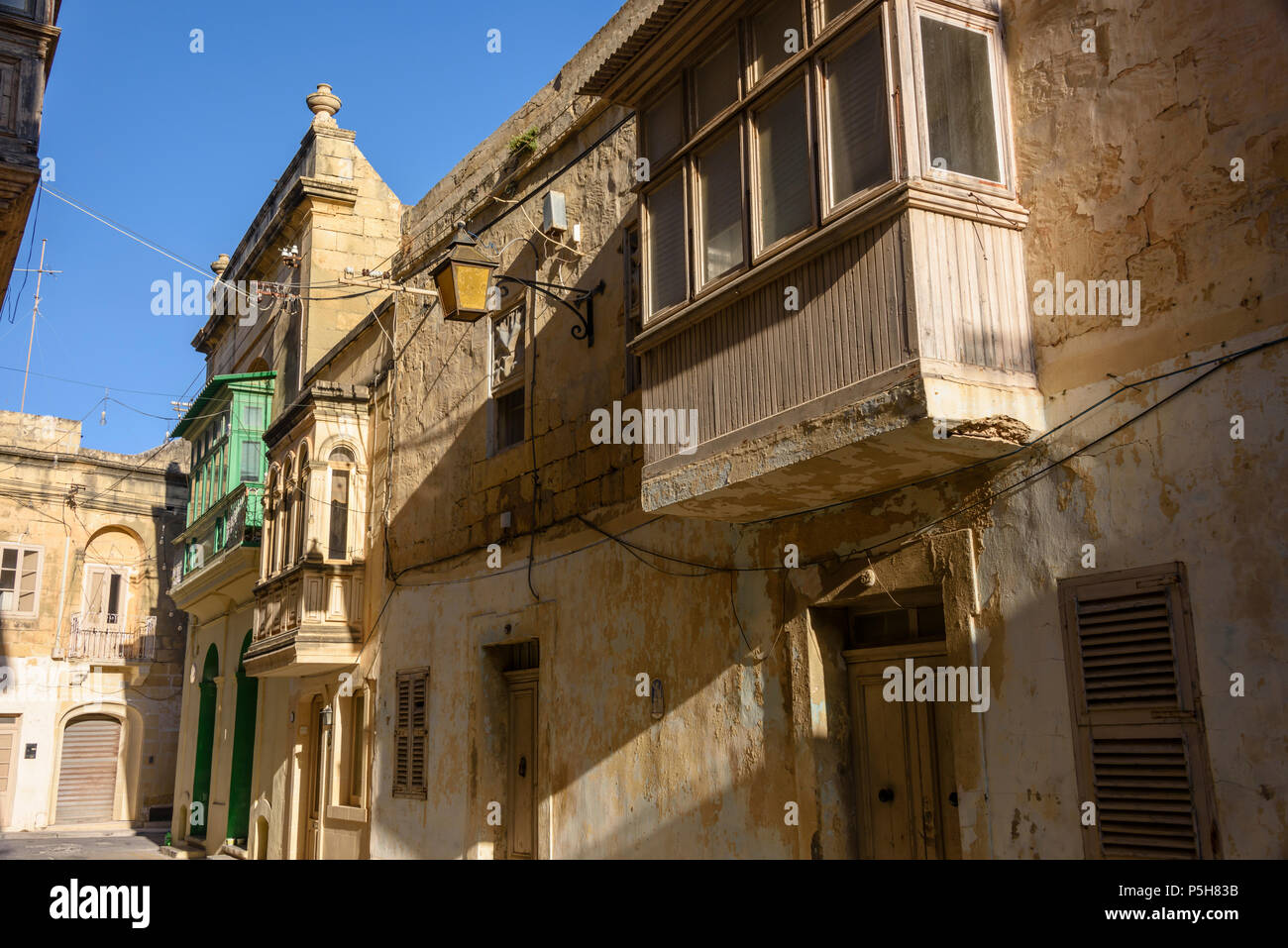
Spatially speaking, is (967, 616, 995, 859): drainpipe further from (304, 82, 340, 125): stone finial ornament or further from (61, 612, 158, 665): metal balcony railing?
(61, 612, 158, 665): metal balcony railing

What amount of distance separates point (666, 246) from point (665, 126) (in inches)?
33.0

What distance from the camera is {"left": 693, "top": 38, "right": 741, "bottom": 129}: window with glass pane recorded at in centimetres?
693

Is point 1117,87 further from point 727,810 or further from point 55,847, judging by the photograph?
point 55,847

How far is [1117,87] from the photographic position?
17.7ft

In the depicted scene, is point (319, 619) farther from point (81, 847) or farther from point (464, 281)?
point (81, 847)

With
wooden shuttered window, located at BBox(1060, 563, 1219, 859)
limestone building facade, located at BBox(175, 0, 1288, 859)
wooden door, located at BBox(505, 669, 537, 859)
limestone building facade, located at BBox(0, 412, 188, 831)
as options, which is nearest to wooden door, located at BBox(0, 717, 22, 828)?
limestone building facade, located at BBox(0, 412, 188, 831)

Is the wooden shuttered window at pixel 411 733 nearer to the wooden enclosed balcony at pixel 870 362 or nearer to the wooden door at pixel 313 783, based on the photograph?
the wooden door at pixel 313 783

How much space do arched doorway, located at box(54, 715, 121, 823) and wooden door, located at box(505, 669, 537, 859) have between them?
21207 mm

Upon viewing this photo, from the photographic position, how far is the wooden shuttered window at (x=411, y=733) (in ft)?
37.9

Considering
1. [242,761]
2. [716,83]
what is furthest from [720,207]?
[242,761]

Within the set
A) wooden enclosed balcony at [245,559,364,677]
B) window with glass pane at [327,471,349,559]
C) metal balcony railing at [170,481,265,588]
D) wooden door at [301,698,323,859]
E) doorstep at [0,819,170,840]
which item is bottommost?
doorstep at [0,819,170,840]
